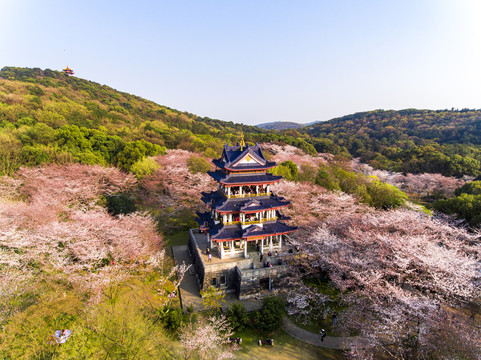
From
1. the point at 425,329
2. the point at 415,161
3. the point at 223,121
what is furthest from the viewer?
the point at 223,121

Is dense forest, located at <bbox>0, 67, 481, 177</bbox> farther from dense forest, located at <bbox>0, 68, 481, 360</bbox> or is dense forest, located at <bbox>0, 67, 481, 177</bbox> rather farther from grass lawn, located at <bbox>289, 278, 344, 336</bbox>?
grass lawn, located at <bbox>289, 278, 344, 336</bbox>

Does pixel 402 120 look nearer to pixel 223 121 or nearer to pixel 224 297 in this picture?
pixel 223 121

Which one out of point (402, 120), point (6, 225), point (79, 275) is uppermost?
point (402, 120)

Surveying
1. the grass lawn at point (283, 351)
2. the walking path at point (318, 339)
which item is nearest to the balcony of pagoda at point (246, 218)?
the walking path at point (318, 339)

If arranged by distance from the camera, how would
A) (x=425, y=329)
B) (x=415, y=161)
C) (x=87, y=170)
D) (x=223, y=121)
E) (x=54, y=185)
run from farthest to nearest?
(x=223, y=121) < (x=415, y=161) < (x=87, y=170) < (x=54, y=185) < (x=425, y=329)

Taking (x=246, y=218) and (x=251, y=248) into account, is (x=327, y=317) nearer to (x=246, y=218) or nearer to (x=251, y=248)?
(x=251, y=248)

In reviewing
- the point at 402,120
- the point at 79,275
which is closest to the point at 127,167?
the point at 79,275

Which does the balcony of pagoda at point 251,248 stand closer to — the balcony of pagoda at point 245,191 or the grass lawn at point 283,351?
the balcony of pagoda at point 245,191

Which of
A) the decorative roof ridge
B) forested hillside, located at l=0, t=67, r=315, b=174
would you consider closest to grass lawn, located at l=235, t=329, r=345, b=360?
the decorative roof ridge
